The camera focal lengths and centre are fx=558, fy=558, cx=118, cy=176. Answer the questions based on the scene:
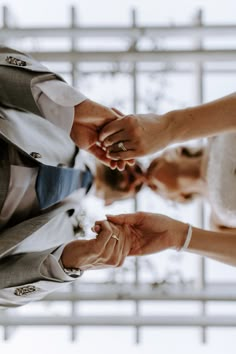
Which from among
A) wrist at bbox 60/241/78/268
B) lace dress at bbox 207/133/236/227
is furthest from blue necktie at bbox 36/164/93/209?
lace dress at bbox 207/133/236/227

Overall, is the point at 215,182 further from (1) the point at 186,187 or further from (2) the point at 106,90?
(2) the point at 106,90

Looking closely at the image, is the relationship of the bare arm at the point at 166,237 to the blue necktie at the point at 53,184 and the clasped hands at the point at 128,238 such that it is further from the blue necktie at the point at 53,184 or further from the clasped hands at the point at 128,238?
the blue necktie at the point at 53,184

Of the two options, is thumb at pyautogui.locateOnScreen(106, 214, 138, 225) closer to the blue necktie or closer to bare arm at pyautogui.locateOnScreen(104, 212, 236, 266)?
bare arm at pyautogui.locateOnScreen(104, 212, 236, 266)

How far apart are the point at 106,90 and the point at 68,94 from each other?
0.91m

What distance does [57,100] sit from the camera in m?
1.07

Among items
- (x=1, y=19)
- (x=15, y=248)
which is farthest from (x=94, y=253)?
(x=1, y=19)

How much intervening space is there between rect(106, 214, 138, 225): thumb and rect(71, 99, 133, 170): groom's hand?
0.13 meters

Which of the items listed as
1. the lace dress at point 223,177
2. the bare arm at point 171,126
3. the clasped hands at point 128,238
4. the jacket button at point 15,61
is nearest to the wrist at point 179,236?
the clasped hands at point 128,238

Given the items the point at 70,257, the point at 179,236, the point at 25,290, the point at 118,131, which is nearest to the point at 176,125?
the point at 118,131

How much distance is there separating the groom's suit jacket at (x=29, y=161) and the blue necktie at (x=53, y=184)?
0.07 ft

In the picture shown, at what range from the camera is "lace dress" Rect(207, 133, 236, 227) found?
4.44 ft

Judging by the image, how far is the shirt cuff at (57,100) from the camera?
42.4 inches

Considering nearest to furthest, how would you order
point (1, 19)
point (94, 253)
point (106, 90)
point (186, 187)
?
point (94, 253) < point (186, 187) < point (1, 19) < point (106, 90)

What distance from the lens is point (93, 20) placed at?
1.84m
